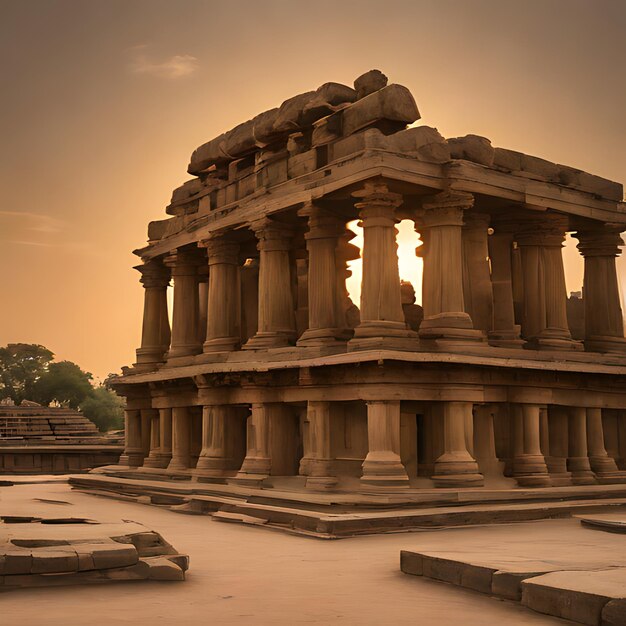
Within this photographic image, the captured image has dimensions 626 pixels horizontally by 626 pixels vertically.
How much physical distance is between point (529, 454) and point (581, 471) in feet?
6.91

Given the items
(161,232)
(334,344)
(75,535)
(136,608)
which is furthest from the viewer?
(161,232)

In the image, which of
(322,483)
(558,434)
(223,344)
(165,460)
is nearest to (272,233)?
(223,344)

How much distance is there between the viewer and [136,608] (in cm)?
1072

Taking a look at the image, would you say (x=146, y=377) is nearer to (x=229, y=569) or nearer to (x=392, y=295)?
(x=392, y=295)

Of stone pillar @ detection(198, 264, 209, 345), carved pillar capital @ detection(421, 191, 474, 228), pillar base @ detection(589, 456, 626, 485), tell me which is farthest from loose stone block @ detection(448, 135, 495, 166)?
stone pillar @ detection(198, 264, 209, 345)

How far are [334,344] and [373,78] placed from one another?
792 centimetres

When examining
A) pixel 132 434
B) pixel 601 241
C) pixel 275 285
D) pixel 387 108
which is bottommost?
pixel 132 434

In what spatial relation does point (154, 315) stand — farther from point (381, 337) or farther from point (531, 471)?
point (531, 471)

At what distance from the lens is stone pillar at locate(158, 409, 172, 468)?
108 ft

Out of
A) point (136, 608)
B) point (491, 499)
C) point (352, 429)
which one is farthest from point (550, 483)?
point (136, 608)

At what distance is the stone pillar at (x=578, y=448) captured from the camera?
26.5 m

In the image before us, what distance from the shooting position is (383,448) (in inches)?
907

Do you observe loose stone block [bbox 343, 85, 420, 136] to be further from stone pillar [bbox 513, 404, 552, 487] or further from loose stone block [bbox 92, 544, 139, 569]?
loose stone block [bbox 92, 544, 139, 569]

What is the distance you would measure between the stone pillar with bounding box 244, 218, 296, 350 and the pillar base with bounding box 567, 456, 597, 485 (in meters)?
8.89
